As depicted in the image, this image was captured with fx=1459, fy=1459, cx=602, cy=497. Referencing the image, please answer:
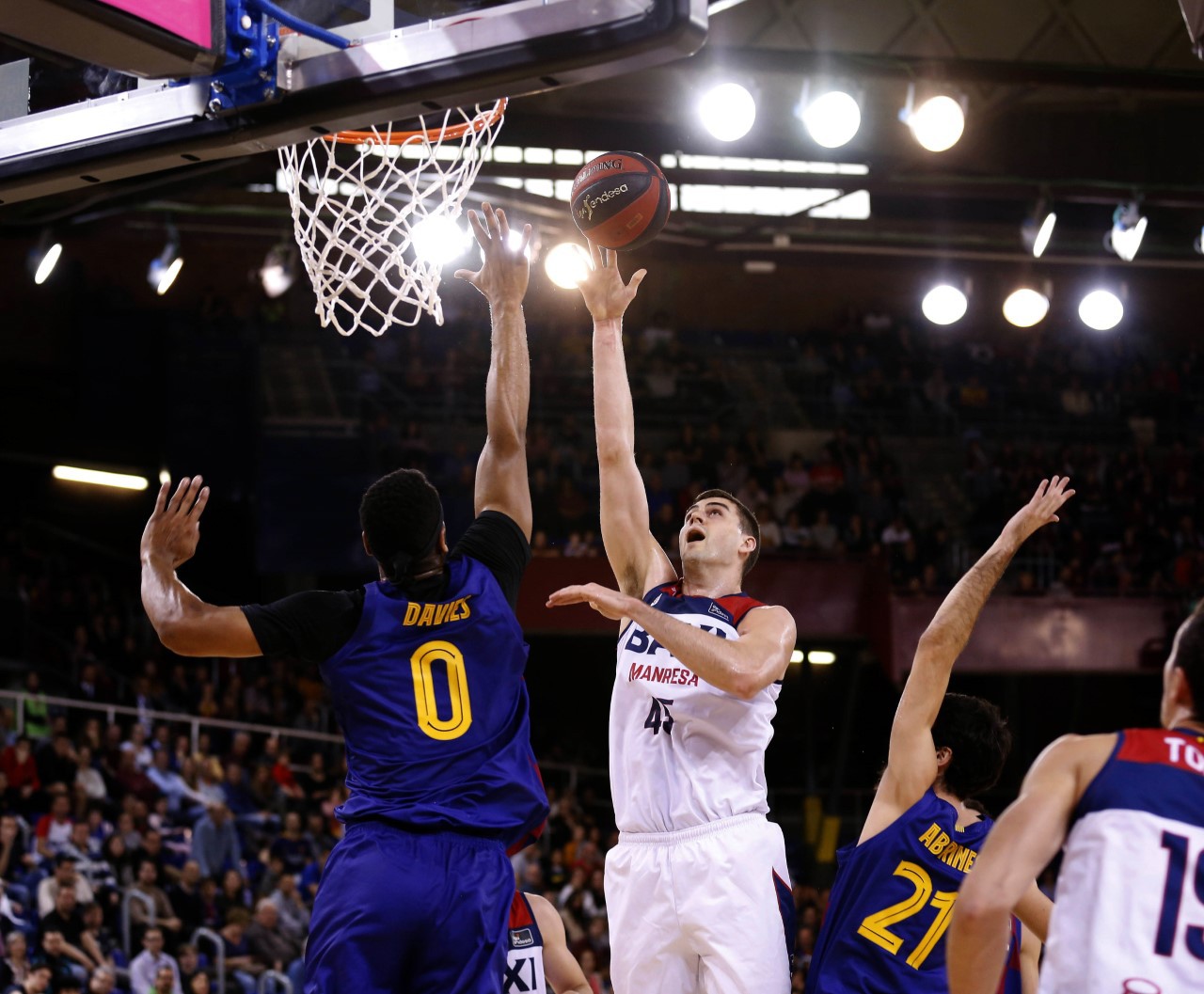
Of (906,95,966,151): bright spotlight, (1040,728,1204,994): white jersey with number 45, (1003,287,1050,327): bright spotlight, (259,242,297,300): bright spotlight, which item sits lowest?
(1040,728,1204,994): white jersey with number 45

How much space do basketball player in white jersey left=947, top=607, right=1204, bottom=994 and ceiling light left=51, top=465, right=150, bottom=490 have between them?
1895cm

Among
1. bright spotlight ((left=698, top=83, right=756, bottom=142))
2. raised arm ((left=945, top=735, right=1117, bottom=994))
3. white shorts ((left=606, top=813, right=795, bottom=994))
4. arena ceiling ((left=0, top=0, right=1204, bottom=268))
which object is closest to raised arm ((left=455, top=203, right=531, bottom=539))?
white shorts ((left=606, top=813, right=795, bottom=994))

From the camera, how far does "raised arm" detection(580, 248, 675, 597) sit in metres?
5.16

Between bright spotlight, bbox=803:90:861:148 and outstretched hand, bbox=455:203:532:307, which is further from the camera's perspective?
bright spotlight, bbox=803:90:861:148

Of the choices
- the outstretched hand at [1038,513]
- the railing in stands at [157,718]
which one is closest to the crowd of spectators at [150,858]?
the railing in stands at [157,718]

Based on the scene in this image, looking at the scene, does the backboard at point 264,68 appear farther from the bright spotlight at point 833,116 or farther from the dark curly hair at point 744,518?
the bright spotlight at point 833,116

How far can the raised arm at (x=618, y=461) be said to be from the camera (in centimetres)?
516

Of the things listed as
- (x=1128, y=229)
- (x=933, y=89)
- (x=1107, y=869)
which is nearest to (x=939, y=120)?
(x=933, y=89)

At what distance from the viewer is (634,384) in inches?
795

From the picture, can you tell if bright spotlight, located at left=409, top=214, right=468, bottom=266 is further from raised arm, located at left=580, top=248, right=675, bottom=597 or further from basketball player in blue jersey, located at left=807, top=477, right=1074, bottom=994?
basketball player in blue jersey, located at left=807, top=477, right=1074, bottom=994

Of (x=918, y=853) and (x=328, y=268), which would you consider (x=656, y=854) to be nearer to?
(x=918, y=853)

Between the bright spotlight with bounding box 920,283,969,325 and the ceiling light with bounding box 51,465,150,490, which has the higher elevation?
the bright spotlight with bounding box 920,283,969,325

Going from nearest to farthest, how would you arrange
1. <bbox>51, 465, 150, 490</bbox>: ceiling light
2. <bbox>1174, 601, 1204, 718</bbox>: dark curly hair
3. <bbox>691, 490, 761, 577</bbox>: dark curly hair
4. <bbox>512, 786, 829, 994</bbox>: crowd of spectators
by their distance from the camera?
<bbox>1174, 601, 1204, 718</bbox>: dark curly hair → <bbox>691, 490, 761, 577</bbox>: dark curly hair → <bbox>512, 786, 829, 994</bbox>: crowd of spectators → <bbox>51, 465, 150, 490</bbox>: ceiling light

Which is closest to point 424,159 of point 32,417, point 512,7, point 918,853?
point 512,7
